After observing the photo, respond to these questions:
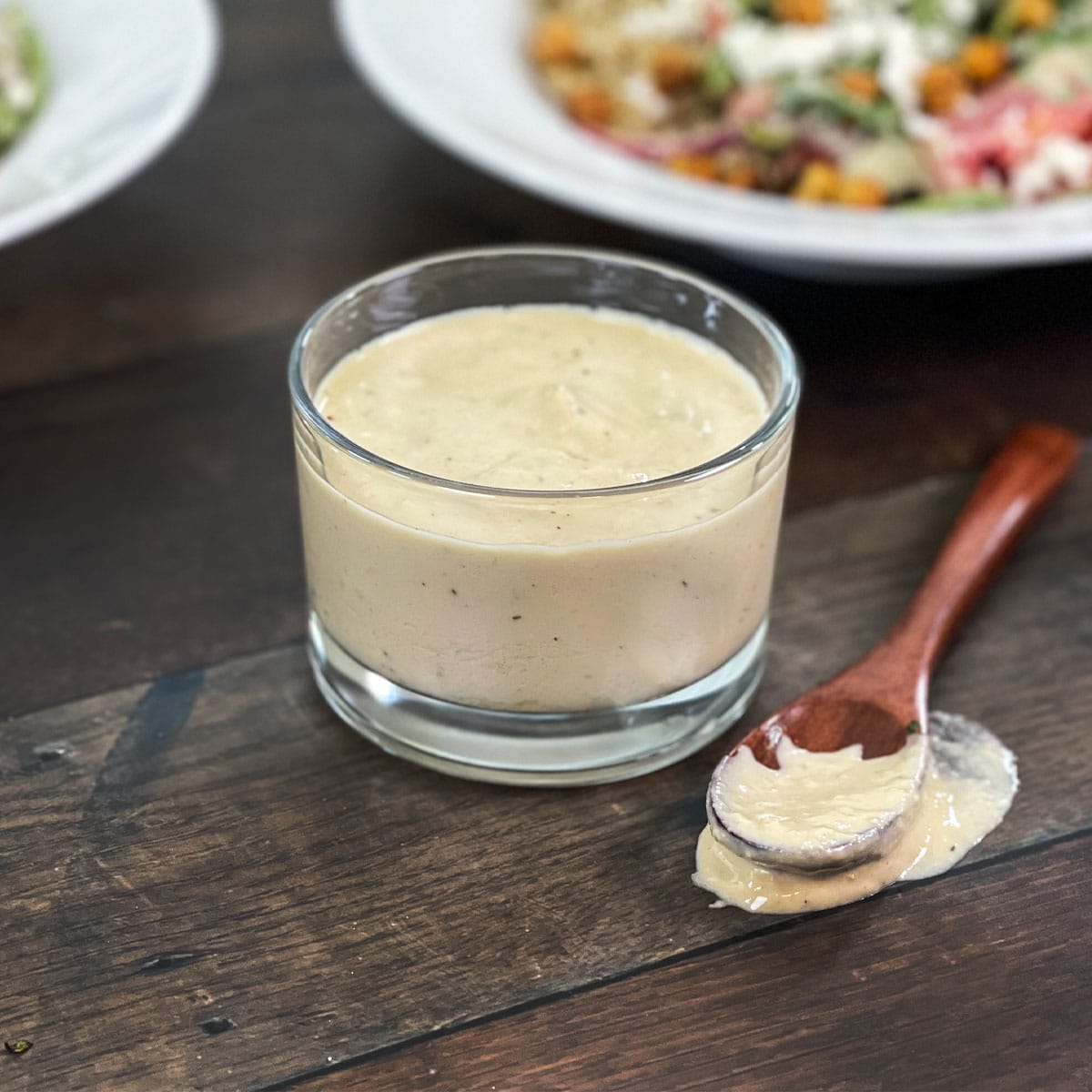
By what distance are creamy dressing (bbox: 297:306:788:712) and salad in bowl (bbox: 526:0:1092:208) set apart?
622 millimetres

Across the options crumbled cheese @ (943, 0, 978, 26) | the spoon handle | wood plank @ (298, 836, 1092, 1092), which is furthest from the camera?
crumbled cheese @ (943, 0, 978, 26)

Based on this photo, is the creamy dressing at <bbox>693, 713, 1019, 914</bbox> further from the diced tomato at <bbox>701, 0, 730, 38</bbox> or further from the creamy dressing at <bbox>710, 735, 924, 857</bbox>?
the diced tomato at <bbox>701, 0, 730, 38</bbox>

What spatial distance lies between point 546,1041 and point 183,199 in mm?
1145

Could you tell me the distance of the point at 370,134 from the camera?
1737 mm

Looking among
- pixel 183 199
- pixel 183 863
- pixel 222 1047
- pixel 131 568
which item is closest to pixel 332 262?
pixel 183 199

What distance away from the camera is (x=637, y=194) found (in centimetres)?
126

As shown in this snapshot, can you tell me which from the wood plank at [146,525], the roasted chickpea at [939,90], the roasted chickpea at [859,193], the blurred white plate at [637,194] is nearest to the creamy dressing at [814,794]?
the wood plank at [146,525]

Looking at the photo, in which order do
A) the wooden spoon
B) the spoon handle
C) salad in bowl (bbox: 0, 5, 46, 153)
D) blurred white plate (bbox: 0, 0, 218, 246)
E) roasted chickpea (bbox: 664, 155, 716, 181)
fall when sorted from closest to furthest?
the wooden spoon < the spoon handle < blurred white plate (bbox: 0, 0, 218, 246) < salad in bowl (bbox: 0, 5, 46, 153) < roasted chickpea (bbox: 664, 155, 716, 181)

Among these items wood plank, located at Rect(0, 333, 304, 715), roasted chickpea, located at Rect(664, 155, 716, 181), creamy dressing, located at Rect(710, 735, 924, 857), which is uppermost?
creamy dressing, located at Rect(710, 735, 924, 857)

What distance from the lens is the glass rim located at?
76cm

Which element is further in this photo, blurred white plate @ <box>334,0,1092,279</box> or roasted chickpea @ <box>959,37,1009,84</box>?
roasted chickpea @ <box>959,37,1009,84</box>

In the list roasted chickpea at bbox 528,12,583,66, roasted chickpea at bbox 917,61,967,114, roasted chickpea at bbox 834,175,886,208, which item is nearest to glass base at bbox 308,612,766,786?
roasted chickpea at bbox 834,175,886,208

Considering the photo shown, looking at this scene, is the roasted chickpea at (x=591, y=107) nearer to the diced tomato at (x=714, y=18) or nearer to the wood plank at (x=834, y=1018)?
the diced tomato at (x=714, y=18)

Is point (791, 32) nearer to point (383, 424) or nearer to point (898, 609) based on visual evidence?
point (898, 609)
